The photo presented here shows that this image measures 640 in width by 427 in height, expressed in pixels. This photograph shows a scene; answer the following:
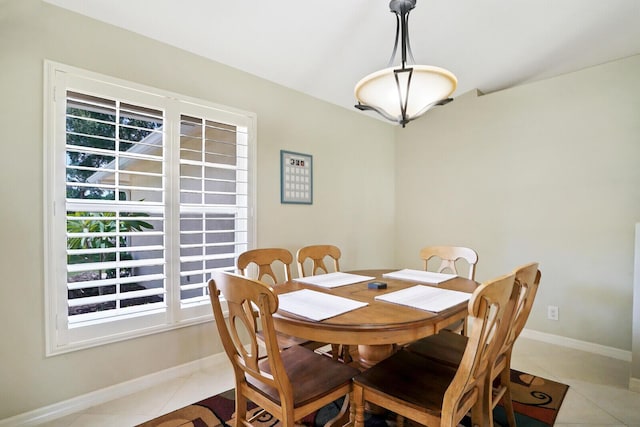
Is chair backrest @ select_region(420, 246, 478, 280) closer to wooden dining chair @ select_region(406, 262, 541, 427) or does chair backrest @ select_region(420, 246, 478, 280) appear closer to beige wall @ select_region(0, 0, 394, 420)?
wooden dining chair @ select_region(406, 262, 541, 427)

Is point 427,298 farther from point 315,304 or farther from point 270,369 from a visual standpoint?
point 270,369

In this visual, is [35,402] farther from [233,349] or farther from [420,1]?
[420,1]

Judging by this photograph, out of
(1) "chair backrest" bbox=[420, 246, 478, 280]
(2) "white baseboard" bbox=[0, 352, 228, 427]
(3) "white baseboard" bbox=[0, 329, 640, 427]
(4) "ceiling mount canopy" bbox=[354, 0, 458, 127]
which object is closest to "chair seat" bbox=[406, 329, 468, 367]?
(1) "chair backrest" bbox=[420, 246, 478, 280]

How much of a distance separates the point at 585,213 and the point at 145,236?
12.0 ft

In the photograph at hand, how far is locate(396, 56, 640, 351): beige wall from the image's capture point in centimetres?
268

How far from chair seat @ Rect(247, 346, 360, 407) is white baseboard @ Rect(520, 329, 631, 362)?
2.57 meters

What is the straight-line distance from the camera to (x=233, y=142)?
2615mm

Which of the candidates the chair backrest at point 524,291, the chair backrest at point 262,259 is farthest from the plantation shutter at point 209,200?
the chair backrest at point 524,291

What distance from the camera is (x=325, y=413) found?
1883mm

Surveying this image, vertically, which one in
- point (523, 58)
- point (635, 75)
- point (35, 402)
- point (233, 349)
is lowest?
point (35, 402)

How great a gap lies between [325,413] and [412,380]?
76 cm

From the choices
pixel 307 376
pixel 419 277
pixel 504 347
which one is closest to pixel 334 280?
pixel 419 277

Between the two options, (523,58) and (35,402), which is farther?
(523,58)

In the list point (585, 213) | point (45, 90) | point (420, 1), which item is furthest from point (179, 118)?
point (585, 213)
